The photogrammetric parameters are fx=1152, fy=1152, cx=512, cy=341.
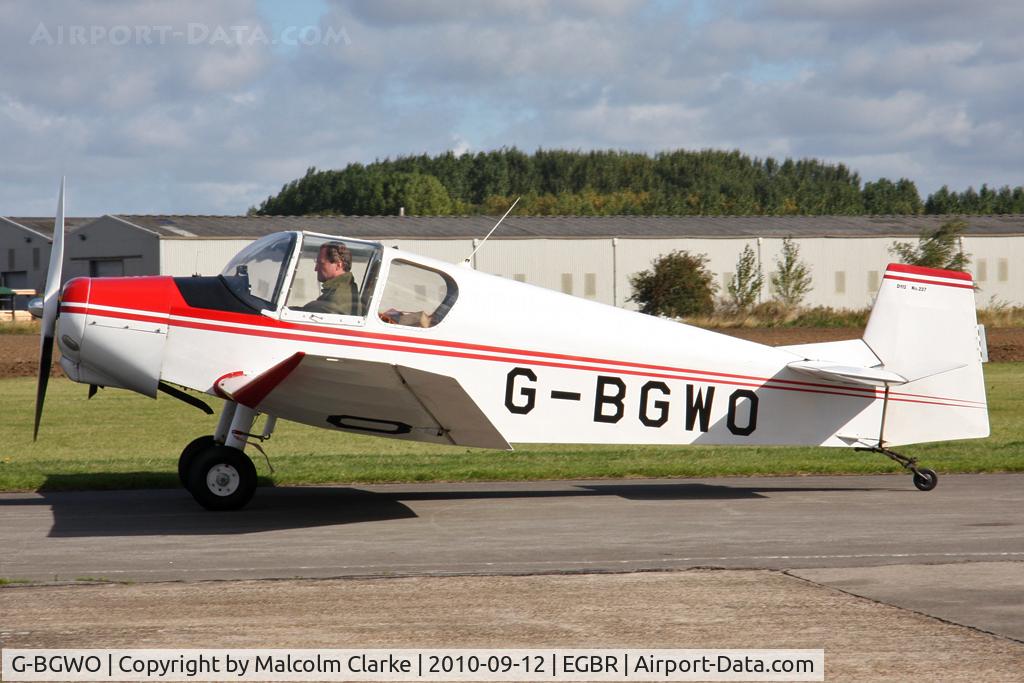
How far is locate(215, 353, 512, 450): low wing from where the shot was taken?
30.0ft

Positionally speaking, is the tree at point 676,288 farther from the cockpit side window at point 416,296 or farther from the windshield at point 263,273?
the windshield at point 263,273

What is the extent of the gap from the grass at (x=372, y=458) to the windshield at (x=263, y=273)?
2.99 m

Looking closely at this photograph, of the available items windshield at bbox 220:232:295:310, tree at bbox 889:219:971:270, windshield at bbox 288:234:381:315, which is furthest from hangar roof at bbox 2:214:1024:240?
windshield at bbox 288:234:381:315

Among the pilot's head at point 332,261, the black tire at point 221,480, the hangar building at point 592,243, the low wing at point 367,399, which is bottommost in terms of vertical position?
the black tire at point 221,480

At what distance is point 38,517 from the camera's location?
996 cm

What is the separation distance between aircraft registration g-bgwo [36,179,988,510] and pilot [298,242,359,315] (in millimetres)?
44

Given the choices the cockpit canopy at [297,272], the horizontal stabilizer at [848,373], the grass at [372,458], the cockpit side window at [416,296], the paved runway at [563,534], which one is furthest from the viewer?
the grass at [372,458]

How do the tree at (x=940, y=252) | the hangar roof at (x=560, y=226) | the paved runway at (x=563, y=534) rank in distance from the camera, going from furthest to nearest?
the hangar roof at (x=560, y=226), the tree at (x=940, y=252), the paved runway at (x=563, y=534)

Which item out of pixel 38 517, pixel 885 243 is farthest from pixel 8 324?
pixel 38 517

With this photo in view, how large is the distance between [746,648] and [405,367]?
3969 mm

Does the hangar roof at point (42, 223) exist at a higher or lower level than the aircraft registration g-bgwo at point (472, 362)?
higher

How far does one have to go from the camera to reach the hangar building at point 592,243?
155ft

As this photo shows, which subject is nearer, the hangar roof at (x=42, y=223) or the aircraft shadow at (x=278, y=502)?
the aircraft shadow at (x=278, y=502)

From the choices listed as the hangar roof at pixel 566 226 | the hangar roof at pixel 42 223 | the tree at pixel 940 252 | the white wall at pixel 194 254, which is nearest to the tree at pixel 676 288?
the hangar roof at pixel 566 226
